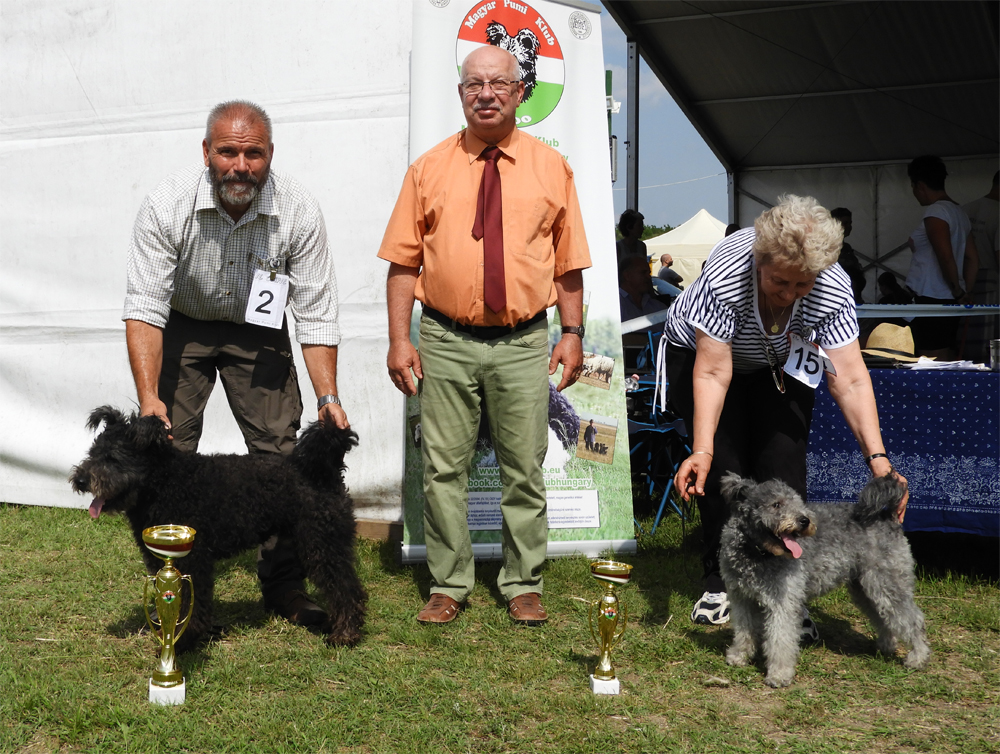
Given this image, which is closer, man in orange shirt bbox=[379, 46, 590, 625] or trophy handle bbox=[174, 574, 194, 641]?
trophy handle bbox=[174, 574, 194, 641]

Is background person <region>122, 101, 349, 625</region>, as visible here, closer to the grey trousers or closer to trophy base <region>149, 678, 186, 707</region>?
the grey trousers

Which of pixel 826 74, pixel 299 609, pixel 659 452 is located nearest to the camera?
pixel 299 609

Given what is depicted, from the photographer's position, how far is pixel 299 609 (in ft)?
12.1

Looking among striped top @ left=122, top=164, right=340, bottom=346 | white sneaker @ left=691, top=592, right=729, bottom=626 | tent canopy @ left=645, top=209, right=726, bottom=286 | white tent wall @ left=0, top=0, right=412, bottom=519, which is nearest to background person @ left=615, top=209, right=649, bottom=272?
white tent wall @ left=0, top=0, right=412, bottom=519

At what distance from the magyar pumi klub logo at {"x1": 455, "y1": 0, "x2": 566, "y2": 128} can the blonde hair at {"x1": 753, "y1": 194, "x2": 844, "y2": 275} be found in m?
1.98

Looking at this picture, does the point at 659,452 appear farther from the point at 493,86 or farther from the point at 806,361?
the point at 493,86

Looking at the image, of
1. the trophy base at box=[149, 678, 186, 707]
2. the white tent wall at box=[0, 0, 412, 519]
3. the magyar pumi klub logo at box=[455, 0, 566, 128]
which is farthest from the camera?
the white tent wall at box=[0, 0, 412, 519]

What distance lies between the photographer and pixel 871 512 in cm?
328

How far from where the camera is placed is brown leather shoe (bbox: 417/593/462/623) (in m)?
3.71

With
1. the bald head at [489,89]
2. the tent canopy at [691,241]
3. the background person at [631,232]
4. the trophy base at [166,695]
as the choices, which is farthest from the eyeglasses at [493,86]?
the tent canopy at [691,241]

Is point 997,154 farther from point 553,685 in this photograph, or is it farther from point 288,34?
point 553,685

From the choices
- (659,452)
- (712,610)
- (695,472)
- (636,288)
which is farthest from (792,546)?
(636,288)

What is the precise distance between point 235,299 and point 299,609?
4.38 ft

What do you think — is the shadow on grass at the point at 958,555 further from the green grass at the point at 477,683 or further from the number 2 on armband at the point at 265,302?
the number 2 on armband at the point at 265,302
